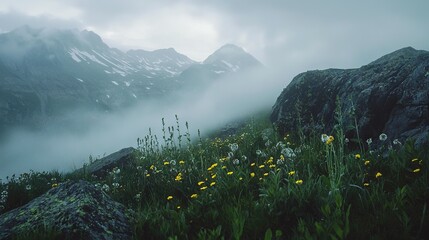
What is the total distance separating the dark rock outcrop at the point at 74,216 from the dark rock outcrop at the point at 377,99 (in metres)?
3.91

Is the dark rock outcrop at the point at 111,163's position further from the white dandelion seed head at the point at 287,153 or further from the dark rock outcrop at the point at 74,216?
the white dandelion seed head at the point at 287,153

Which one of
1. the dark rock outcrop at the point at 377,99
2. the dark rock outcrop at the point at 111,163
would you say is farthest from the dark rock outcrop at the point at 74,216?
the dark rock outcrop at the point at 111,163

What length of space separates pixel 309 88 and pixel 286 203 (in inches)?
317

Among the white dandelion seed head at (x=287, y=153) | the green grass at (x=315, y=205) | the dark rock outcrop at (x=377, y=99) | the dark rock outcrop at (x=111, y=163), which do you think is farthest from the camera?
the dark rock outcrop at (x=111, y=163)

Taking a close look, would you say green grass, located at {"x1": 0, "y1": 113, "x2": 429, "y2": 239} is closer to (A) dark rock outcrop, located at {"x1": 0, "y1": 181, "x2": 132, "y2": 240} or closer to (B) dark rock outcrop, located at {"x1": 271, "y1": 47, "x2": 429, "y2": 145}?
(A) dark rock outcrop, located at {"x1": 0, "y1": 181, "x2": 132, "y2": 240}

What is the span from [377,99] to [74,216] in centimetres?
699

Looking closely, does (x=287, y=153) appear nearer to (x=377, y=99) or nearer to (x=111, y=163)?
(x=377, y=99)

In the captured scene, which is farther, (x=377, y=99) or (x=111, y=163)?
(x=111, y=163)

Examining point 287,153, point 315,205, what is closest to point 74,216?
point 315,205

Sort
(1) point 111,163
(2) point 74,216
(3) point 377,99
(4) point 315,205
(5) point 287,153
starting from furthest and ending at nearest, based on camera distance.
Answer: (1) point 111,163
(3) point 377,99
(5) point 287,153
(2) point 74,216
(4) point 315,205

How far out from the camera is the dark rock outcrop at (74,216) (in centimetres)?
372

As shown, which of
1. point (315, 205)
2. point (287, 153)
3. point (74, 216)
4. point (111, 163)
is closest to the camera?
point (315, 205)

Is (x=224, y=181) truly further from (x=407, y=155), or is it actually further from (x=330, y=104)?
(x=330, y=104)

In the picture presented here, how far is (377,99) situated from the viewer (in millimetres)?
7758
